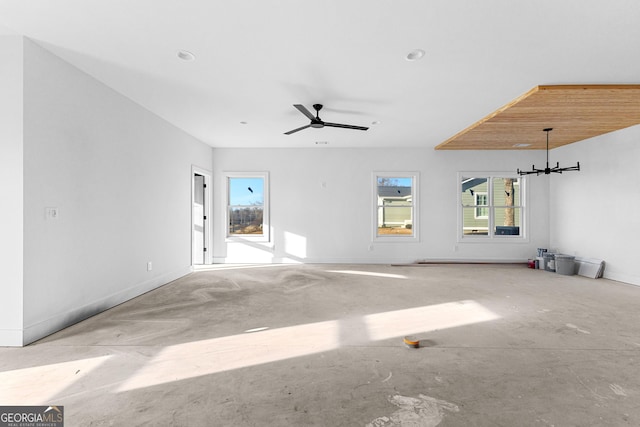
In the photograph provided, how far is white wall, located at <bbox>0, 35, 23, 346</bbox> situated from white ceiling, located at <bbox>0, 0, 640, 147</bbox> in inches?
28.9

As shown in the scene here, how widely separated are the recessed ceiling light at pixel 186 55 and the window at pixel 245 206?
13.5 feet

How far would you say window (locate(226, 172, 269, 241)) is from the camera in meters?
7.08

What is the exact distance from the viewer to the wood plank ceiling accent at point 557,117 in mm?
3672

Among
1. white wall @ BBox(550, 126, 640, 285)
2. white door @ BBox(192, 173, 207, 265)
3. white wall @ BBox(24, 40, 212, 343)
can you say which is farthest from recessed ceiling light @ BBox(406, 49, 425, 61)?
white door @ BBox(192, 173, 207, 265)

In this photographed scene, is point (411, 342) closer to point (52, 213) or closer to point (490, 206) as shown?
point (52, 213)

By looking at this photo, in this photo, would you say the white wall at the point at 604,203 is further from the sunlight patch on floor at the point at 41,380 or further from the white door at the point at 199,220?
the white door at the point at 199,220

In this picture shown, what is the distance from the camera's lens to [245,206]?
7.16m

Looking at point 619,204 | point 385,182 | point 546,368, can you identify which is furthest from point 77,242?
point 619,204

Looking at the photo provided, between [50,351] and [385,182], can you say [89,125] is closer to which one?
[50,351]

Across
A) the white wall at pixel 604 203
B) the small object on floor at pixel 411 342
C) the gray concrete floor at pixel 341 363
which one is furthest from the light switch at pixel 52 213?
the white wall at pixel 604 203

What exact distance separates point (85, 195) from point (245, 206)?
13.0 ft

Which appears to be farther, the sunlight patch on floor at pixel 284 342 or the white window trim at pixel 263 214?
the white window trim at pixel 263 214

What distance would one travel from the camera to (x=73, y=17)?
2.34 meters

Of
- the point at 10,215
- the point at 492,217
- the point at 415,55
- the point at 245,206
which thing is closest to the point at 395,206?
the point at 492,217
